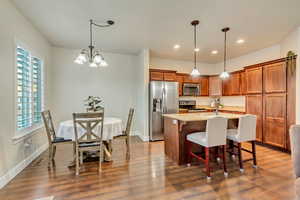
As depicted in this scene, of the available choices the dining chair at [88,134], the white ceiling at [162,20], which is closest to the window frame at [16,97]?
the white ceiling at [162,20]

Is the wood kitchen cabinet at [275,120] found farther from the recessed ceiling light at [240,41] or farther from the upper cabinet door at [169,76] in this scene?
the upper cabinet door at [169,76]

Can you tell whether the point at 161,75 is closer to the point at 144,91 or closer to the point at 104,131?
the point at 144,91

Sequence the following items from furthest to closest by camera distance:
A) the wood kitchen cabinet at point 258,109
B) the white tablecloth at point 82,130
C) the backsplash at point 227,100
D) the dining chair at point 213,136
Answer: the backsplash at point 227,100 → the wood kitchen cabinet at point 258,109 → the white tablecloth at point 82,130 → the dining chair at point 213,136

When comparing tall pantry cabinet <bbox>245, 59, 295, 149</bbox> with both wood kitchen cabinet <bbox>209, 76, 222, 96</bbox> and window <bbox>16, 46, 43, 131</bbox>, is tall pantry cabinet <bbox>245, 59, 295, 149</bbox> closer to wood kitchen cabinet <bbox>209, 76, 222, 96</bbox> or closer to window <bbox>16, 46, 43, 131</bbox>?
wood kitchen cabinet <bbox>209, 76, 222, 96</bbox>

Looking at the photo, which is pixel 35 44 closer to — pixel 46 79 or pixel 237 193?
pixel 46 79

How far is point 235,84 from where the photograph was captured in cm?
520

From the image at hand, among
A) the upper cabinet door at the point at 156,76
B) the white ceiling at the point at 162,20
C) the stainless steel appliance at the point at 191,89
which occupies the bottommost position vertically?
the stainless steel appliance at the point at 191,89

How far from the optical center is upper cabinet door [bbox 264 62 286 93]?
352cm

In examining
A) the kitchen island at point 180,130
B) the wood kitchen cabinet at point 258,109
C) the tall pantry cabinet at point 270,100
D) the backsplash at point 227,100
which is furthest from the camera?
the backsplash at point 227,100

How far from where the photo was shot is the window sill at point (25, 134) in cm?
254

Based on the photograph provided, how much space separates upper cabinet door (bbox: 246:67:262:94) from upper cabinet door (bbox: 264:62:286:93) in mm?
153

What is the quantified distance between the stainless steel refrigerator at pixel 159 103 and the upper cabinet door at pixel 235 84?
2167mm

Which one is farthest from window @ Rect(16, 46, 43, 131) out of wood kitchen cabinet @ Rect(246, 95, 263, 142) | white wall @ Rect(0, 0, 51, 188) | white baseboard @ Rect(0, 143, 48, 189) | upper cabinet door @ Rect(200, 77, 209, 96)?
wood kitchen cabinet @ Rect(246, 95, 263, 142)

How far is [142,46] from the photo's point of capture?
4469mm
